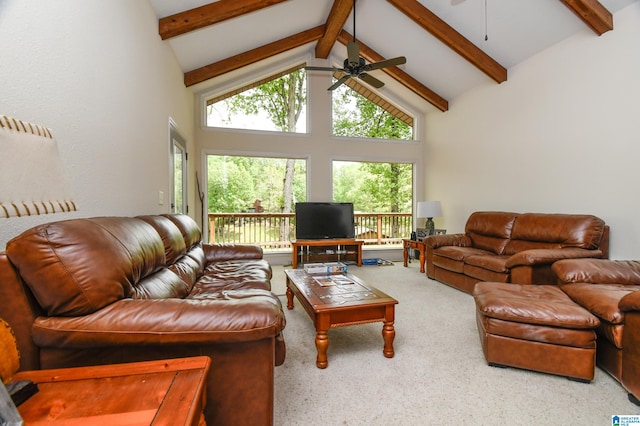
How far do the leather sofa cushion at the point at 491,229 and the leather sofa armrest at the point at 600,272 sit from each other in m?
1.51

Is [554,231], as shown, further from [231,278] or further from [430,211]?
[231,278]

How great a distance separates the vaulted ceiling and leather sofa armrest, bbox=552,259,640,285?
2542mm

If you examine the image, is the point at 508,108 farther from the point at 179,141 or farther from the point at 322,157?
the point at 179,141

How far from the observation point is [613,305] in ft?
5.70

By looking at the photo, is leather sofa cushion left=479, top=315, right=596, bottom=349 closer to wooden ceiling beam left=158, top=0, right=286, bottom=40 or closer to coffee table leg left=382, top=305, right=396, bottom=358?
coffee table leg left=382, top=305, right=396, bottom=358

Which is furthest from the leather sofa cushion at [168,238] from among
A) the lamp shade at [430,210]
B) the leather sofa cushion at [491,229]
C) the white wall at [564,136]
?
the white wall at [564,136]

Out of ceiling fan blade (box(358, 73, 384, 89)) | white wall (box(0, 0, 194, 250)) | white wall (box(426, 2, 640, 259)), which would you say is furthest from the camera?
ceiling fan blade (box(358, 73, 384, 89))

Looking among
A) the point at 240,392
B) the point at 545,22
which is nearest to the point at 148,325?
the point at 240,392

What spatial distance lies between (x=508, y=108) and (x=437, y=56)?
1319 millimetres

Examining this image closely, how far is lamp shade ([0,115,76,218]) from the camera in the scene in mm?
627

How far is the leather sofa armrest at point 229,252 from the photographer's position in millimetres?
3172

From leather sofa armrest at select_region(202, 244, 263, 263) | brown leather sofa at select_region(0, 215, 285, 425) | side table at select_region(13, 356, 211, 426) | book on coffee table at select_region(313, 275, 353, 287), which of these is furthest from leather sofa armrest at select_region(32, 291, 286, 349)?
leather sofa armrest at select_region(202, 244, 263, 263)

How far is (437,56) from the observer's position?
4.61 m

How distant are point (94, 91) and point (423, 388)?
2.68m
